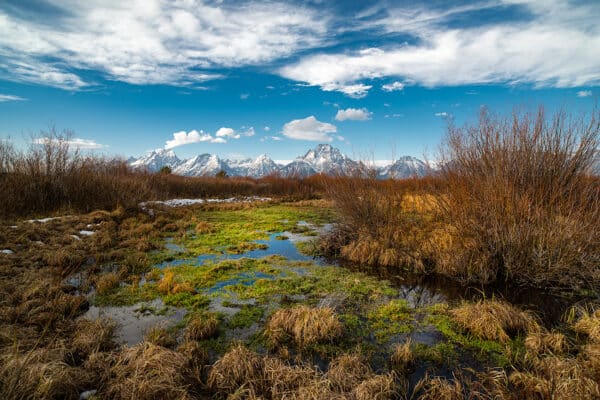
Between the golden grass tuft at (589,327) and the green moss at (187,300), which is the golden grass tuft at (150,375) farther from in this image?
the golden grass tuft at (589,327)

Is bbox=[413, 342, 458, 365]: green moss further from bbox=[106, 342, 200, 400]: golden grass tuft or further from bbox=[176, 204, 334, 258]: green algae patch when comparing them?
bbox=[176, 204, 334, 258]: green algae patch

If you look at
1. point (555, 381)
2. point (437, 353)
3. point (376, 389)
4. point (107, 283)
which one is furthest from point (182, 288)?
point (555, 381)

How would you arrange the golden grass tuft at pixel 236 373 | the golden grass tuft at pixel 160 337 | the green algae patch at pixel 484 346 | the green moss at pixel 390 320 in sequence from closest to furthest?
1. the golden grass tuft at pixel 236 373
2. the green algae patch at pixel 484 346
3. the golden grass tuft at pixel 160 337
4. the green moss at pixel 390 320

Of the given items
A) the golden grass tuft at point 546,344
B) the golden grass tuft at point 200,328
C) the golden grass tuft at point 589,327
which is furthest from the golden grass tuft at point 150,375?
the golden grass tuft at point 589,327

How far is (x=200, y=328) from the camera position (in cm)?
498

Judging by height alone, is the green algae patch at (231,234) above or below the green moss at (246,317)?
above

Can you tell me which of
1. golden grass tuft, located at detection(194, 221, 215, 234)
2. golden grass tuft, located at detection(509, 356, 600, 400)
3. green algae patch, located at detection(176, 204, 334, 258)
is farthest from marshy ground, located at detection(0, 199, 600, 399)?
golden grass tuft, located at detection(194, 221, 215, 234)

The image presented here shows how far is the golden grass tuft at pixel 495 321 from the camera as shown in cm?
495

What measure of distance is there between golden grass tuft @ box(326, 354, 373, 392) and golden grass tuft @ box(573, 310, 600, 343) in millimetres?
3893

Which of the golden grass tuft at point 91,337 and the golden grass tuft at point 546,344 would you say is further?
the golden grass tuft at point 546,344

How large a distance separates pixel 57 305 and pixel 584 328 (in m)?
9.62

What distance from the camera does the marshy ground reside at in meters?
3.55

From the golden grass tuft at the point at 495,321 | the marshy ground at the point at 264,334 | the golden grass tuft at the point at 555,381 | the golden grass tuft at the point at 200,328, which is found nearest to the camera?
the golden grass tuft at the point at 555,381

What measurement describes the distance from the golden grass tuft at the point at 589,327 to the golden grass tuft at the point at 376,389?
379 cm
